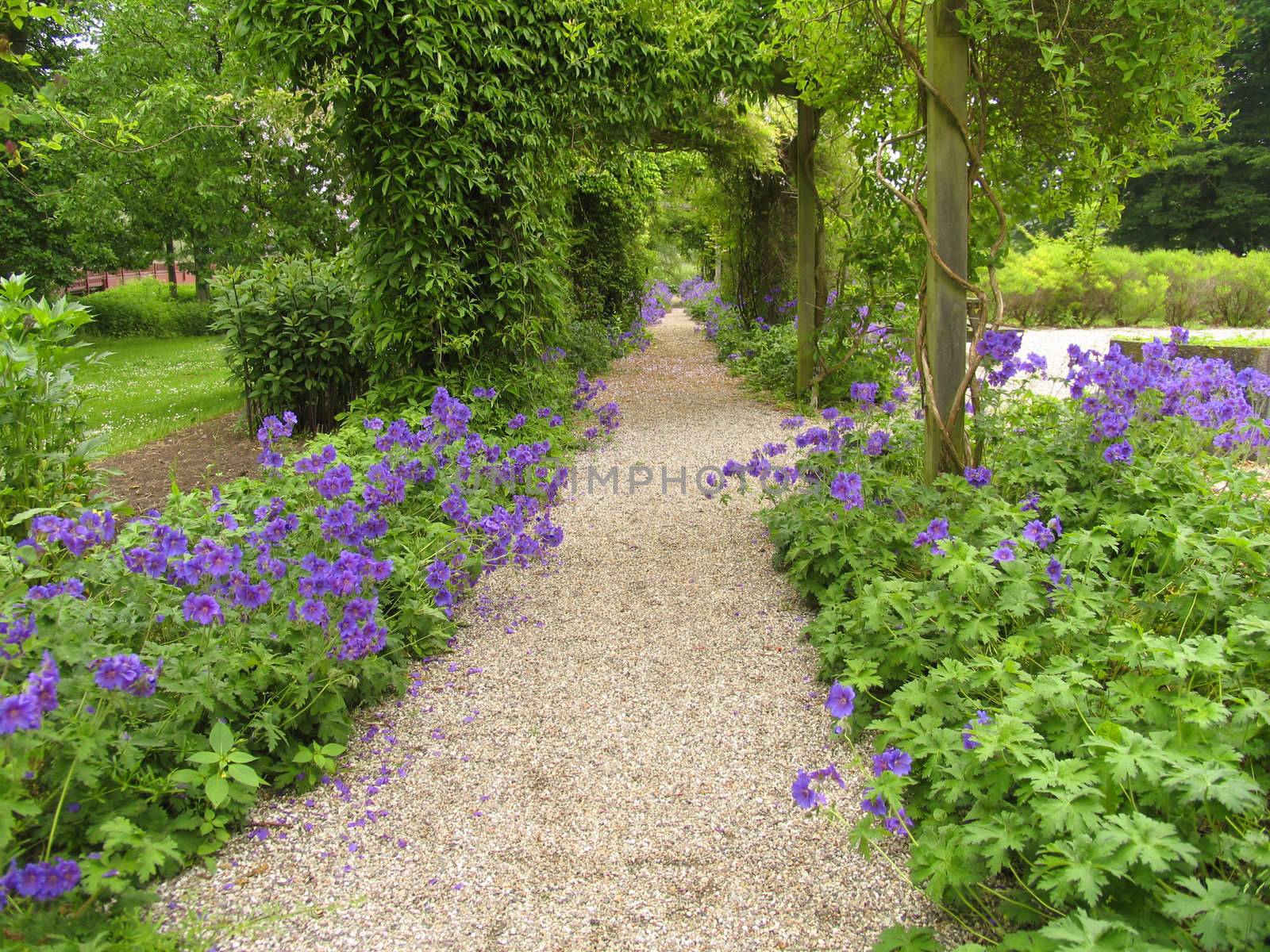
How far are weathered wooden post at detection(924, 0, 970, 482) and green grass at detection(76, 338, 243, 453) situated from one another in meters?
4.95

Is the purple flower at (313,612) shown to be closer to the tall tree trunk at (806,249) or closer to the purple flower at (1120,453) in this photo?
the purple flower at (1120,453)

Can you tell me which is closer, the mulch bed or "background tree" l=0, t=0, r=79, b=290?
the mulch bed

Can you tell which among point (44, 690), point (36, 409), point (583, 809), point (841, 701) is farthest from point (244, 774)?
point (36, 409)

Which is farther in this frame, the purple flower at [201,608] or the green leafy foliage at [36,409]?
the green leafy foliage at [36,409]

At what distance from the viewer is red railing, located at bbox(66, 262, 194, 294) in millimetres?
23694

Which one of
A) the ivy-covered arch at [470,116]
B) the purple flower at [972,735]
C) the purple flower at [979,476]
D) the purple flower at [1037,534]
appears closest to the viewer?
the purple flower at [972,735]

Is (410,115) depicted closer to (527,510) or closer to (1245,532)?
(527,510)

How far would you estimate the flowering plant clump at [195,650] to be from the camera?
1.56m

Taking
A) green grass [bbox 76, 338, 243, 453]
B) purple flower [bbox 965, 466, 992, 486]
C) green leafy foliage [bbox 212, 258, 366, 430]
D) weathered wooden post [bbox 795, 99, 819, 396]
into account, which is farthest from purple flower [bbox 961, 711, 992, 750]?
weathered wooden post [bbox 795, 99, 819, 396]

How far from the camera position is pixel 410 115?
16.5 ft

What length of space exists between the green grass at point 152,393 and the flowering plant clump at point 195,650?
322 cm

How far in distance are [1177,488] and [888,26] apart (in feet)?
7.51

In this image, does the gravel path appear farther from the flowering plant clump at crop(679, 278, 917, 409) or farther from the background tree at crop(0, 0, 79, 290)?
the background tree at crop(0, 0, 79, 290)

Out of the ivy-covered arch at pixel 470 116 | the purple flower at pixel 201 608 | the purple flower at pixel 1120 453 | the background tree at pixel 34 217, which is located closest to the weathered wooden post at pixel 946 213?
the purple flower at pixel 1120 453
